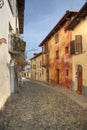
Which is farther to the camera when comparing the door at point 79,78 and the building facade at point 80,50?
the door at point 79,78

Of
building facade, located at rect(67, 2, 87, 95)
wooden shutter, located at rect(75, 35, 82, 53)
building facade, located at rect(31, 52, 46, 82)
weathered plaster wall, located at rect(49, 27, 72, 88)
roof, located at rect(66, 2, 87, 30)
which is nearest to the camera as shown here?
roof, located at rect(66, 2, 87, 30)

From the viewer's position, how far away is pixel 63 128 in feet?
24.5

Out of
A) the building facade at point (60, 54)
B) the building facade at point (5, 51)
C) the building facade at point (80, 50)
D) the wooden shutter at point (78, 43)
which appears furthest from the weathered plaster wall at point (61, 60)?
the building facade at point (5, 51)

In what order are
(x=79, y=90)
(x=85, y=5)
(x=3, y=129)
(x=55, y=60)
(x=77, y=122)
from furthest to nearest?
(x=55, y=60), (x=79, y=90), (x=85, y=5), (x=77, y=122), (x=3, y=129)

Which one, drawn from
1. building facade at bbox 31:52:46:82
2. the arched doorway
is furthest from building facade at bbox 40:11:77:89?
building facade at bbox 31:52:46:82

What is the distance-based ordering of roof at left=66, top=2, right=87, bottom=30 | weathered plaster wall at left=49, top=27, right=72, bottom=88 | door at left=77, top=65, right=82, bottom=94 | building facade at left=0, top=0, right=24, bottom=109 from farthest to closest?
weathered plaster wall at left=49, top=27, right=72, bottom=88 < door at left=77, top=65, right=82, bottom=94 < roof at left=66, top=2, right=87, bottom=30 < building facade at left=0, top=0, right=24, bottom=109

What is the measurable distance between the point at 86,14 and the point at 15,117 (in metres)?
10.4

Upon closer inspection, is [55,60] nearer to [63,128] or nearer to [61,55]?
[61,55]

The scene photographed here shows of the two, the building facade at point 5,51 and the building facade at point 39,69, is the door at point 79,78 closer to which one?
the building facade at point 5,51

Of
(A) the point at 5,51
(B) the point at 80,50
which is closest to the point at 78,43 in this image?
(B) the point at 80,50

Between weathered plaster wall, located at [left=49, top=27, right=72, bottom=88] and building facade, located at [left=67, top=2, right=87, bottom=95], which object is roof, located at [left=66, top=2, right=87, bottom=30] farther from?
weathered plaster wall, located at [left=49, top=27, right=72, bottom=88]

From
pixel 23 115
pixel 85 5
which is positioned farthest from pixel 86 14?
pixel 23 115

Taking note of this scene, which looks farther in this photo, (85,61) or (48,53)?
(48,53)

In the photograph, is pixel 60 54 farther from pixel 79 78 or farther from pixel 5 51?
pixel 5 51
